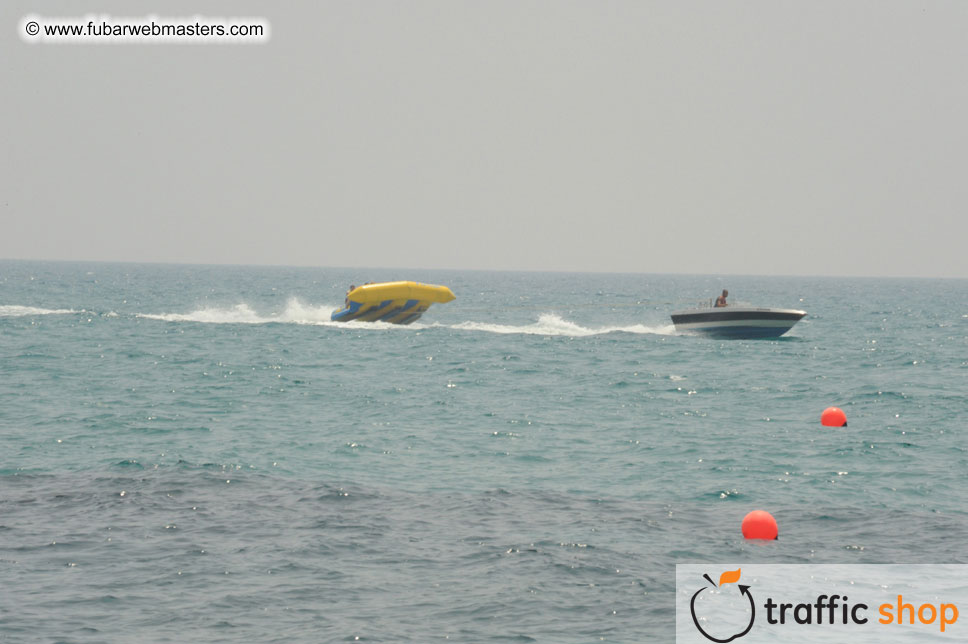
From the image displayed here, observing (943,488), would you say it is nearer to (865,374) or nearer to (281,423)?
(281,423)

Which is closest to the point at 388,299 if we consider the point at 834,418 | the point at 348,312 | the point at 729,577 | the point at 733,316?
the point at 348,312

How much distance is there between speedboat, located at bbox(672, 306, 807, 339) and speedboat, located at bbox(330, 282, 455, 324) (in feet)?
33.8

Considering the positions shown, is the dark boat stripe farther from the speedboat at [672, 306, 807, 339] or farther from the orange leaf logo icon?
the orange leaf logo icon

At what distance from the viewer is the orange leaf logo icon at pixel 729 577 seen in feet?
37.0

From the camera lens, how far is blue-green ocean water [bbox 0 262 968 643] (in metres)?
10.4

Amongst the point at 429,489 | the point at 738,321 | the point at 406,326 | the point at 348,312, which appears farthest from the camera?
the point at 406,326

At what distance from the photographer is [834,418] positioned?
22688 millimetres

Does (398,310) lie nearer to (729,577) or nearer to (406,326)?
(406,326)

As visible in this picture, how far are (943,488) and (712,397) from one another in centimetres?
1127

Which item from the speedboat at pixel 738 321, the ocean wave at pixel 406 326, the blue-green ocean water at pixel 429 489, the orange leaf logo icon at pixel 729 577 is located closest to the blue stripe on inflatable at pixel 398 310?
the ocean wave at pixel 406 326

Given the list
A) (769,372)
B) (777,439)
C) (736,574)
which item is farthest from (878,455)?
(769,372)

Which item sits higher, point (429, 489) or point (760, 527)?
point (429, 489)

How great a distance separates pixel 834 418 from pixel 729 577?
40.9 feet

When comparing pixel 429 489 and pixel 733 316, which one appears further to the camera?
pixel 733 316
